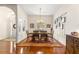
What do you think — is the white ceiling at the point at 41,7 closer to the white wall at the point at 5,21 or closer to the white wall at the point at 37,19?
the white wall at the point at 37,19

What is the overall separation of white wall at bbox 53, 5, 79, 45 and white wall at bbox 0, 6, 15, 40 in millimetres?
1056

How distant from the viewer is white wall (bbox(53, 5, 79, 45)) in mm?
2296

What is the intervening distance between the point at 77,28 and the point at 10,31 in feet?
4.78

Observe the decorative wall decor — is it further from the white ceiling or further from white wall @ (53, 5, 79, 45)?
the white ceiling

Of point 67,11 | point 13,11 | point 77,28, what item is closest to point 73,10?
point 67,11

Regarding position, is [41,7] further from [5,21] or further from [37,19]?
[5,21]

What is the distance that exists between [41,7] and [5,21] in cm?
85

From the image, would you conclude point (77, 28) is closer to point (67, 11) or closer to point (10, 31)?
point (67, 11)

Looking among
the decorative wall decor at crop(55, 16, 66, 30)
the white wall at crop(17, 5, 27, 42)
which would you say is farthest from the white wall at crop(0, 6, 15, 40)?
the decorative wall decor at crop(55, 16, 66, 30)

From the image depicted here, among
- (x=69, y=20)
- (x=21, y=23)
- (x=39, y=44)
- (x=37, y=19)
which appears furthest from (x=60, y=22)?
(x=21, y=23)

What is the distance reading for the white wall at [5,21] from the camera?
2354mm

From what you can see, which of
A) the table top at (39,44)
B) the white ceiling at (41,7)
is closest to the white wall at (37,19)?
the white ceiling at (41,7)

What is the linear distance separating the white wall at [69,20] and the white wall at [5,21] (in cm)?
106

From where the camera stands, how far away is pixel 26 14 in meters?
2.56
